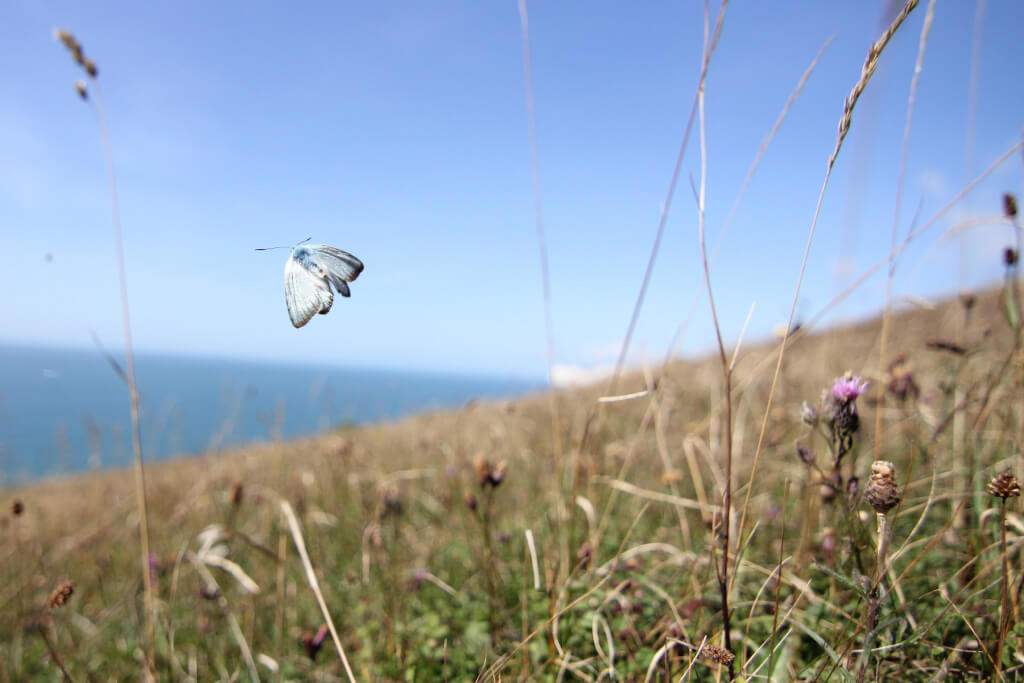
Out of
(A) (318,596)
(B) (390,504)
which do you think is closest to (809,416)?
(A) (318,596)

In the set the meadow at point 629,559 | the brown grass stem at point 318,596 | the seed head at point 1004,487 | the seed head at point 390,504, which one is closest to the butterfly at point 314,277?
the meadow at point 629,559

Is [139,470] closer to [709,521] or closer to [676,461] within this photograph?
[709,521]

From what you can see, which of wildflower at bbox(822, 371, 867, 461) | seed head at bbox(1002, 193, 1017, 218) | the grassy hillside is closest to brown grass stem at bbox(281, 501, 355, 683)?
the grassy hillside

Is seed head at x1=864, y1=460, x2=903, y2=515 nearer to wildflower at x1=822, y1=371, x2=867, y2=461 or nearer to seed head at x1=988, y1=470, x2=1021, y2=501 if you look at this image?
seed head at x1=988, y1=470, x2=1021, y2=501

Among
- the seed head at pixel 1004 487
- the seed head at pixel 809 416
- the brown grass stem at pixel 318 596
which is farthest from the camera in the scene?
the seed head at pixel 809 416

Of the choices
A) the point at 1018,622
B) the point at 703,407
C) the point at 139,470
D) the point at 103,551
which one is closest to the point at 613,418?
the point at 703,407

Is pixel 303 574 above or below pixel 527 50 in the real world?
below

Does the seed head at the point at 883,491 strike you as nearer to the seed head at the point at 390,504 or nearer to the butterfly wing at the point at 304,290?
the butterfly wing at the point at 304,290
